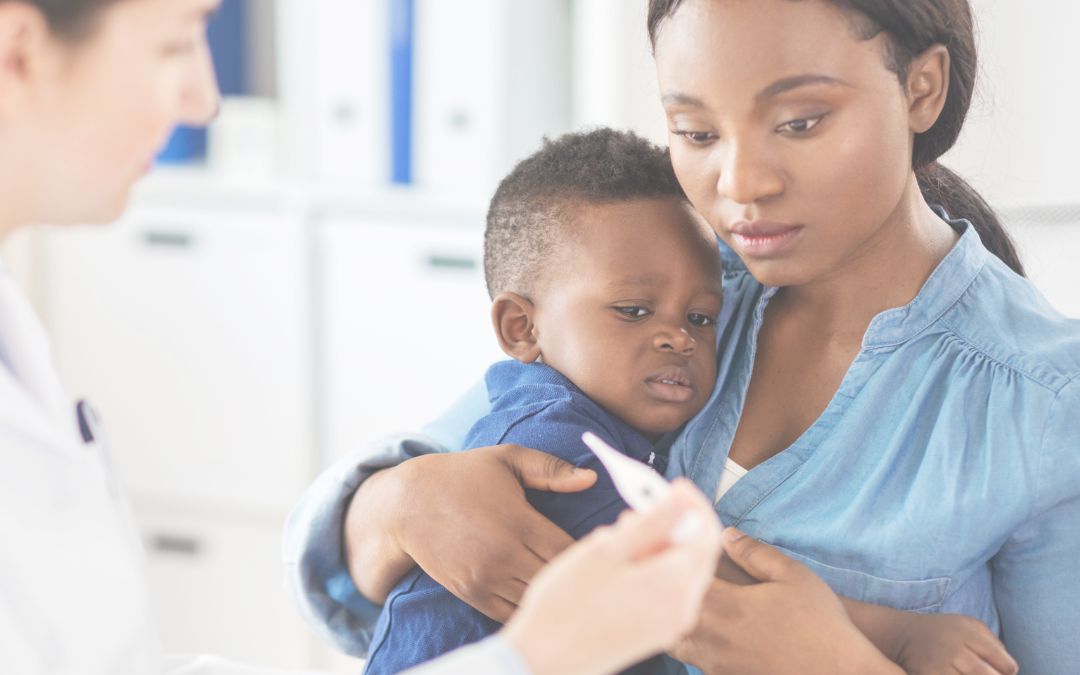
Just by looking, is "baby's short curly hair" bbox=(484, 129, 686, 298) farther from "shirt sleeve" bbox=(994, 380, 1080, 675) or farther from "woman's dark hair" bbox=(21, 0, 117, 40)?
"woman's dark hair" bbox=(21, 0, 117, 40)

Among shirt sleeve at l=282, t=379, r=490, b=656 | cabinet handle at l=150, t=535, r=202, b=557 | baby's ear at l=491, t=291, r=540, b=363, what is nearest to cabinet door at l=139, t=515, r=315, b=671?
cabinet handle at l=150, t=535, r=202, b=557

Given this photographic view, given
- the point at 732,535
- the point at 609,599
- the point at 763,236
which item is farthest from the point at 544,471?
the point at 609,599

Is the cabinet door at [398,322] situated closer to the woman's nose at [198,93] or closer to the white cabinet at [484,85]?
the white cabinet at [484,85]

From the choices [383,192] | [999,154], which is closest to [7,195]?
[999,154]

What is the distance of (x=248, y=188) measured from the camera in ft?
7.77

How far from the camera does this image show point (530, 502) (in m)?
1.01

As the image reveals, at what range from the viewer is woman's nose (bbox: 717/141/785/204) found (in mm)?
918

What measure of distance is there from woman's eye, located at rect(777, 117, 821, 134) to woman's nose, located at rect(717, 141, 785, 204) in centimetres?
3

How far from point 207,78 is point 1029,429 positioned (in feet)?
2.45

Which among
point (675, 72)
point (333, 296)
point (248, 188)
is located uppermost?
point (675, 72)

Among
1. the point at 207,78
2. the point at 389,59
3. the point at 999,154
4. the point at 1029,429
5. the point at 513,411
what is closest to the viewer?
the point at 207,78

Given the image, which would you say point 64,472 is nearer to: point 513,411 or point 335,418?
point 513,411

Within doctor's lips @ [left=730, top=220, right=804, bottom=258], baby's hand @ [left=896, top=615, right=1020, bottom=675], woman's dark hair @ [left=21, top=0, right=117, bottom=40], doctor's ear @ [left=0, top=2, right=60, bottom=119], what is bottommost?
baby's hand @ [left=896, top=615, right=1020, bottom=675]

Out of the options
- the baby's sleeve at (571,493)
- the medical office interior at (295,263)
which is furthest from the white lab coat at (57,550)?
the medical office interior at (295,263)
